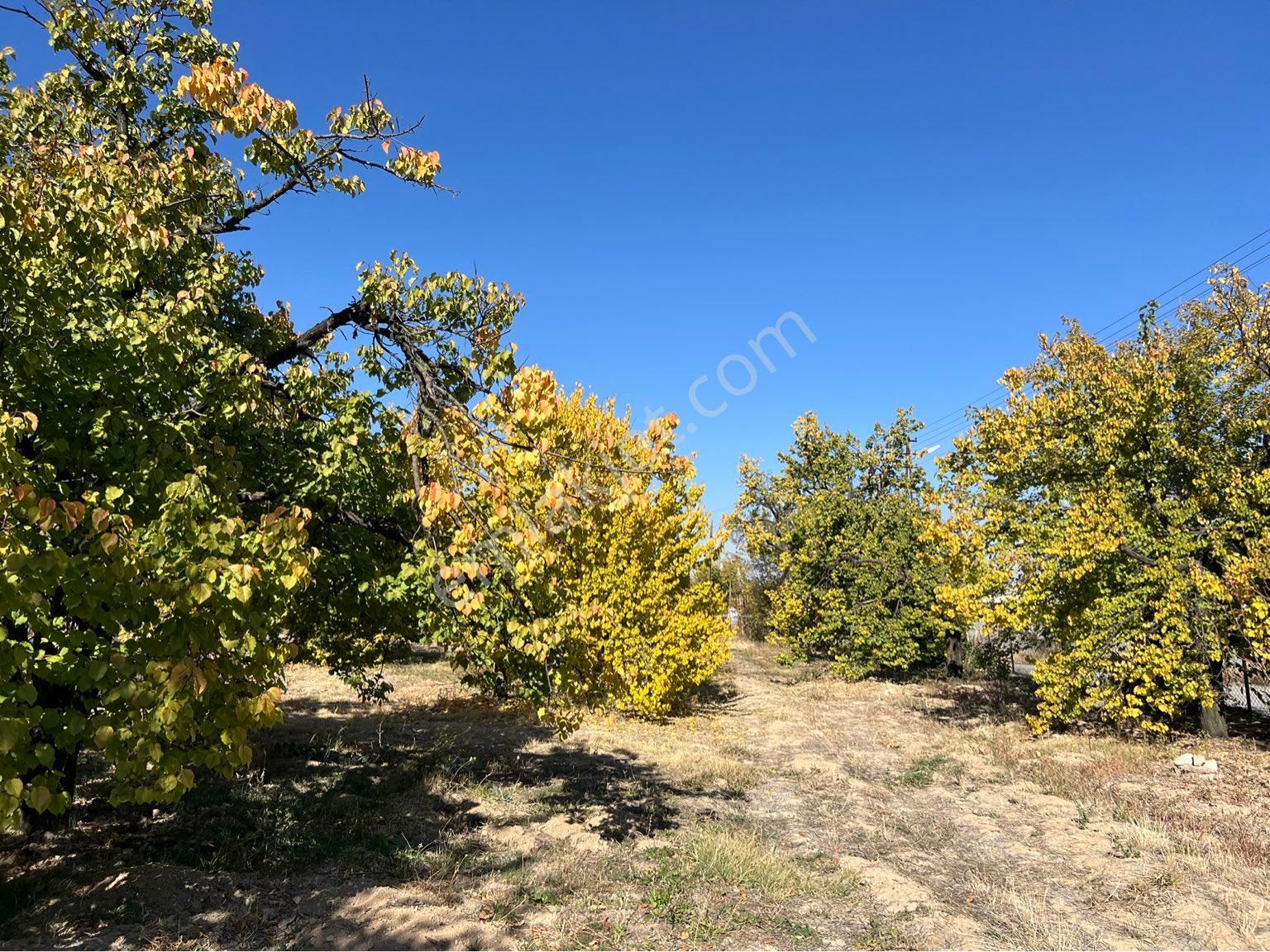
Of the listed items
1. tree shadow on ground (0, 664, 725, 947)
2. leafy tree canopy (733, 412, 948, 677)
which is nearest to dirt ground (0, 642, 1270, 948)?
tree shadow on ground (0, 664, 725, 947)

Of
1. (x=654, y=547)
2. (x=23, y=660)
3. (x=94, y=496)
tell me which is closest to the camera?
(x=23, y=660)

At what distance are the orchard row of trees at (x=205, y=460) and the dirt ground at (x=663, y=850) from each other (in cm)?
108

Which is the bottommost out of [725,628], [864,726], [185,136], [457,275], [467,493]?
[864,726]

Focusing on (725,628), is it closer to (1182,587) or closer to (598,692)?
(598,692)

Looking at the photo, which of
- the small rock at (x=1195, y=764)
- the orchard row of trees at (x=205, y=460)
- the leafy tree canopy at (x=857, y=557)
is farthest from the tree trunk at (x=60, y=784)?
the leafy tree canopy at (x=857, y=557)

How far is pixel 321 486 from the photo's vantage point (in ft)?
22.2

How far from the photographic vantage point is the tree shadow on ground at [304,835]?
16.7 feet

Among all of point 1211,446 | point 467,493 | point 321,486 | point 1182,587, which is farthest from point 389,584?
point 1211,446

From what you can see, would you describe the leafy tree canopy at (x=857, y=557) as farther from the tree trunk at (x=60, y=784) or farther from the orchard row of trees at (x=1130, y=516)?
the tree trunk at (x=60, y=784)

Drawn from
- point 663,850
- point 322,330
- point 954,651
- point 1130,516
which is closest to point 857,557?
point 954,651

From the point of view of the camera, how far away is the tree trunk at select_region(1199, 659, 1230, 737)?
11.4 metres

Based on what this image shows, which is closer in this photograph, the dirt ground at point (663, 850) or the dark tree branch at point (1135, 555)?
the dirt ground at point (663, 850)

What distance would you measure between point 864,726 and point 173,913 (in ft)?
43.9

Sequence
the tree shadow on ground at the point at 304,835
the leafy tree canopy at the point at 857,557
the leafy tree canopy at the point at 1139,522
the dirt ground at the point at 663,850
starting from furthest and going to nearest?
1. the leafy tree canopy at the point at 857,557
2. the leafy tree canopy at the point at 1139,522
3. the dirt ground at the point at 663,850
4. the tree shadow on ground at the point at 304,835
